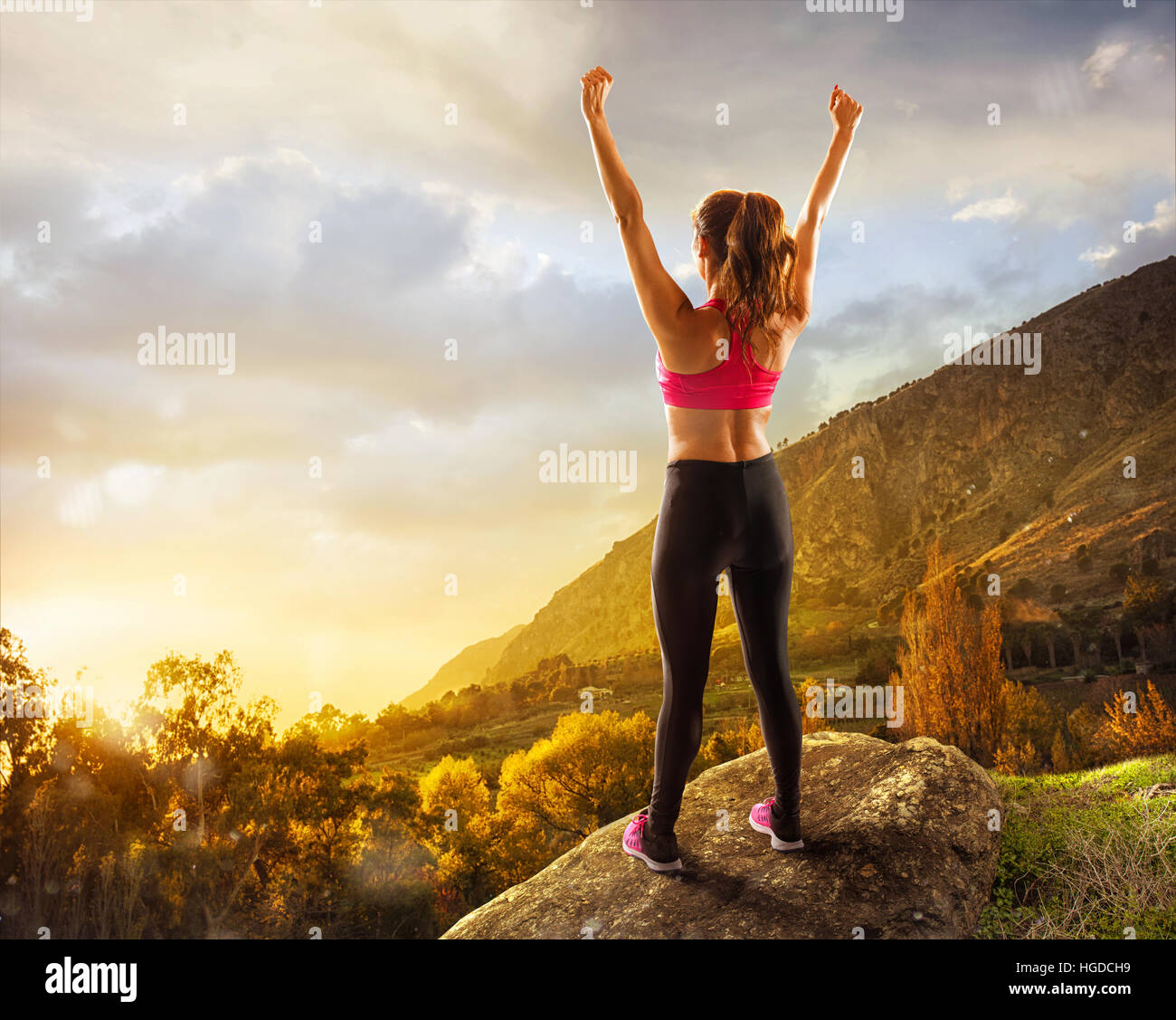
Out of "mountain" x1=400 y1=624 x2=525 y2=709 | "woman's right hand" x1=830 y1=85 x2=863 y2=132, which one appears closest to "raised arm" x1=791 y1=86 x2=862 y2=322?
"woman's right hand" x1=830 y1=85 x2=863 y2=132

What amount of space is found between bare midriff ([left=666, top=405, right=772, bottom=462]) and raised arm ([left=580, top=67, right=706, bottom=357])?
0.37 m

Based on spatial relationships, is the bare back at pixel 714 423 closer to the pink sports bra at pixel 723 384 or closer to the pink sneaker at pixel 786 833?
the pink sports bra at pixel 723 384

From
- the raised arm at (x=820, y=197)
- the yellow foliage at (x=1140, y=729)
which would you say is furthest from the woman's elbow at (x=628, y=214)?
the yellow foliage at (x=1140, y=729)

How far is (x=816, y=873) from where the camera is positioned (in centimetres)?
397

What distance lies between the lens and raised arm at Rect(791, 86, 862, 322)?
3.76 m

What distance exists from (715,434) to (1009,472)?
85.4 m

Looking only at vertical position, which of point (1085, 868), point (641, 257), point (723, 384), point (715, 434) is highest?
point (641, 257)

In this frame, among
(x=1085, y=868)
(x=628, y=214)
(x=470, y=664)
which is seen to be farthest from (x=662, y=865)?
(x=470, y=664)

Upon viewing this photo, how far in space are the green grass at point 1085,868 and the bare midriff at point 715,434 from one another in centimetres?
300

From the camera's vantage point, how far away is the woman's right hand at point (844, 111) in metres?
4.16

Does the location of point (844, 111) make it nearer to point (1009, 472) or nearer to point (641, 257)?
point (641, 257)

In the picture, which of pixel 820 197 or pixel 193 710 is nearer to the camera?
pixel 820 197
